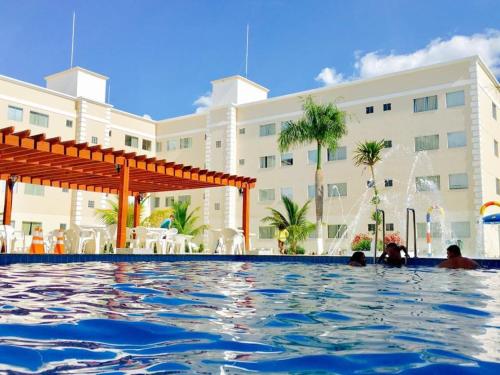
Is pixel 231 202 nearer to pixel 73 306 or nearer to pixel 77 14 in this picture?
pixel 77 14

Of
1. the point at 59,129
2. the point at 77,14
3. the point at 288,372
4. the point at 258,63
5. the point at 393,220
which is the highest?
the point at 77,14

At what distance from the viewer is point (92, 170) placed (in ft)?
59.9

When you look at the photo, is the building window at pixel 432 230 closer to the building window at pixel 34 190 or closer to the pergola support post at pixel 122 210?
the pergola support post at pixel 122 210

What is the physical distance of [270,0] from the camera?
117 ft

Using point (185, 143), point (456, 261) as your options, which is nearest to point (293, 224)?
point (185, 143)

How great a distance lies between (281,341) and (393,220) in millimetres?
27047

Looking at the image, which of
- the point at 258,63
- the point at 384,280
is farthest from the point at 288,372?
the point at 258,63

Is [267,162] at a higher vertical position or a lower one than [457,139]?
lower

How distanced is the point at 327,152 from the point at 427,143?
630cm

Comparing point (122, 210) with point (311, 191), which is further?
point (311, 191)

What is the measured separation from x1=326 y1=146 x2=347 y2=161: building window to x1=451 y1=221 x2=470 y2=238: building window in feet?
25.8

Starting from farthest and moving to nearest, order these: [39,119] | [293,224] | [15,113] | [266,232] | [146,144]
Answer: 1. [146,144]
2. [266,232]
3. [39,119]
4. [15,113]
5. [293,224]

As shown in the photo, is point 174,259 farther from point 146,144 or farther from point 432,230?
point 146,144

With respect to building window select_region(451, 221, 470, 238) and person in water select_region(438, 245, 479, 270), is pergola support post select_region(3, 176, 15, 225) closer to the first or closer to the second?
person in water select_region(438, 245, 479, 270)
